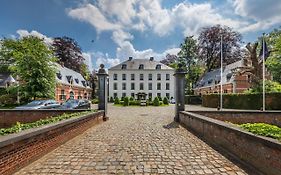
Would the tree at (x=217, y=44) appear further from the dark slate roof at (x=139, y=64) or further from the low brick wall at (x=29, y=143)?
the low brick wall at (x=29, y=143)

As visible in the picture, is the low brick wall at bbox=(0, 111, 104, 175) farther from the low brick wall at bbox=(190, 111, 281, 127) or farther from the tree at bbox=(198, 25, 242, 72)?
the tree at bbox=(198, 25, 242, 72)

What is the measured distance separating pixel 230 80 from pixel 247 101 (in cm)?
1409

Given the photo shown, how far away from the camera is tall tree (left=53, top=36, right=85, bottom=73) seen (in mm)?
49572

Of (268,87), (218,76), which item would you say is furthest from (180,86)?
(218,76)

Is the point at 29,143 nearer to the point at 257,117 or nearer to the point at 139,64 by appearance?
the point at 257,117

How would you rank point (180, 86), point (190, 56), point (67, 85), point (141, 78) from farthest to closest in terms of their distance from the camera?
point (141, 78) < point (190, 56) < point (67, 85) < point (180, 86)

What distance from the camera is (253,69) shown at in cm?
2880

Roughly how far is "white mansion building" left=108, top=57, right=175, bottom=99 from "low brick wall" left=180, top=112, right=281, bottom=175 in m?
47.5

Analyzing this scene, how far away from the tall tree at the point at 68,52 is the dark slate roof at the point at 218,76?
103 ft

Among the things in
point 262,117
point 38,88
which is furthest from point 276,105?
point 38,88

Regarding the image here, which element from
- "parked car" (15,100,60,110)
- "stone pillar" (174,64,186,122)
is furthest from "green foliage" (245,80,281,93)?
"parked car" (15,100,60,110)

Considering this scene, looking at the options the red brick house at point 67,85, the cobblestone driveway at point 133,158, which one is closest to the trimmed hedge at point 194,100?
the red brick house at point 67,85

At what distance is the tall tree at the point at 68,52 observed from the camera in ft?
163

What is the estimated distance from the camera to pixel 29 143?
495cm
